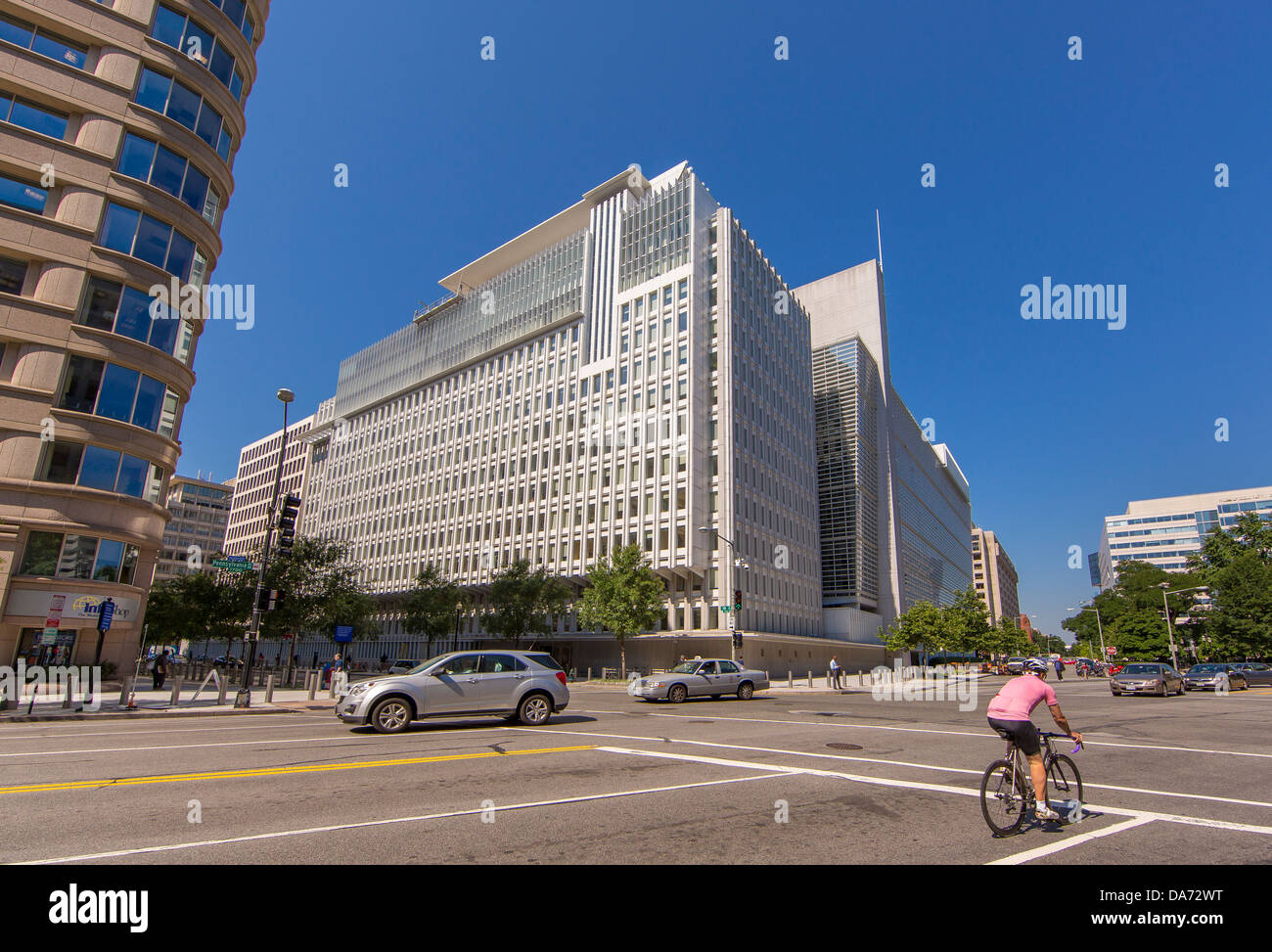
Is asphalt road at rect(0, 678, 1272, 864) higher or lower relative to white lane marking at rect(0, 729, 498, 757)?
higher

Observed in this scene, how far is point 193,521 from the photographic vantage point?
13225 centimetres

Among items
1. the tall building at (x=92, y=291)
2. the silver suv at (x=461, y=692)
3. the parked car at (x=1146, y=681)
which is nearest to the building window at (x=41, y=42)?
the tall building at (x=92, y=291)

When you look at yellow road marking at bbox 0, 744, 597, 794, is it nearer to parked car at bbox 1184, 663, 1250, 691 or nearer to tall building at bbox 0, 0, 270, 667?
tall building at bbox 0, 0, 270, 667

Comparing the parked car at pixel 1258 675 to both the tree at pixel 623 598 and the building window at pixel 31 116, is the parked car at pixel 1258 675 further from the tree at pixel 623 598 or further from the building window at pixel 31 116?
the building window at pixel 31 116

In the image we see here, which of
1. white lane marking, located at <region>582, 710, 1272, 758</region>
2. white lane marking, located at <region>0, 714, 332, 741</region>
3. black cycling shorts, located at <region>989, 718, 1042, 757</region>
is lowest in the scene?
white lane marking, located at <region>0, 714, 332, 741</region>

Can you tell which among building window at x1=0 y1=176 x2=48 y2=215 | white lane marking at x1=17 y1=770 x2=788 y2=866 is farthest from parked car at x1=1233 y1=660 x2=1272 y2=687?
building window at x1=0 y1=176 x2=48 y2=215

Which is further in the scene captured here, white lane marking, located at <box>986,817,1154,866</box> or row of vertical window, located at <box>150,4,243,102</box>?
row of vertical window, located at <box>150,4,243,102</box>

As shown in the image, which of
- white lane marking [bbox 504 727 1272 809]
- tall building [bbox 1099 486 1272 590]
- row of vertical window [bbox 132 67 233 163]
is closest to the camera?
white lane marking [bbox 504 727 1272 809]

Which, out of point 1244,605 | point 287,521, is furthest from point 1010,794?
point 1244,605

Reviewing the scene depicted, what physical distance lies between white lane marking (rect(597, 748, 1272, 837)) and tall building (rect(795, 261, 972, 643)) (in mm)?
59961

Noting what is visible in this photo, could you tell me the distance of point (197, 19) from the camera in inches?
1222

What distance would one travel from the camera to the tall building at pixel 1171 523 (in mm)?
150750

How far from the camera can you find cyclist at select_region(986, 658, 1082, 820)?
6164 mm
